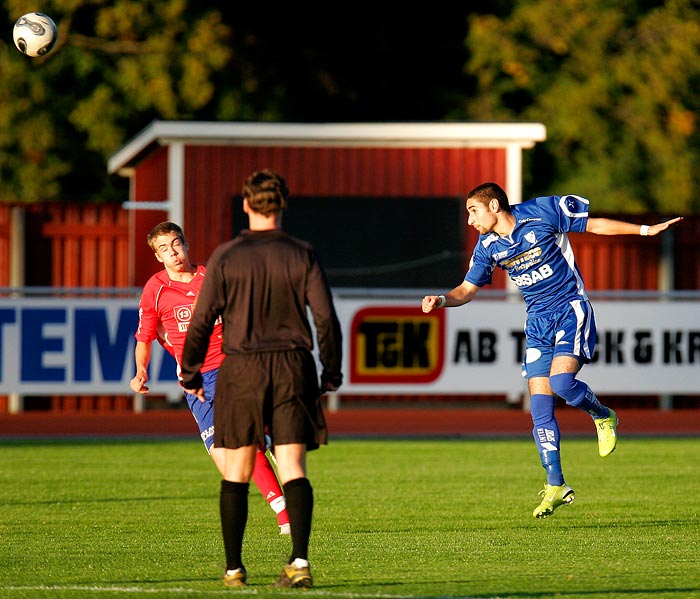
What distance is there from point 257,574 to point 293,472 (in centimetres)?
88

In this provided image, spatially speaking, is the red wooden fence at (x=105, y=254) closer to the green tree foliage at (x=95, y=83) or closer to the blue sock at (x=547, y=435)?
the green tree foliage at (x=95, y=83)

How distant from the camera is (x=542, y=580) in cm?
762

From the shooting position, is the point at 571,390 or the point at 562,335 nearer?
the point at 571,390

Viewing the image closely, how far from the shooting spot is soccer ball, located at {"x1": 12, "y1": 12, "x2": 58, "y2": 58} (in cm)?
1466

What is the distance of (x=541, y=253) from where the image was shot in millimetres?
9914

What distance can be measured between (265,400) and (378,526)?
3.03 m

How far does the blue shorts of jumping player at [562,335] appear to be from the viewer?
10.0 meters

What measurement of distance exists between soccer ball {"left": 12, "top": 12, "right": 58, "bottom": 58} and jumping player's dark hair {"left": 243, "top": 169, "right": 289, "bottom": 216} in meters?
8.06

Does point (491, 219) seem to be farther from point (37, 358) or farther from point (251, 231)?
point (37, 358)

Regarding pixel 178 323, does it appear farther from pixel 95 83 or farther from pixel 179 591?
pixel 95 83

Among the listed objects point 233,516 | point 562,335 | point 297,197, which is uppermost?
point 297,197

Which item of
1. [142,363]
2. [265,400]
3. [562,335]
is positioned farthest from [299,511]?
[562,335]

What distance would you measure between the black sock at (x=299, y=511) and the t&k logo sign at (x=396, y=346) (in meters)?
12.2

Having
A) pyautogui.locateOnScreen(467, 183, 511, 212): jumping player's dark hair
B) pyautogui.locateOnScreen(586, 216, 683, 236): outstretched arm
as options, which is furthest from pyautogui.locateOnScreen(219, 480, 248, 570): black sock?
pyautogui.locateOnScreen(586, 216, 683, 236): outstretched arm
